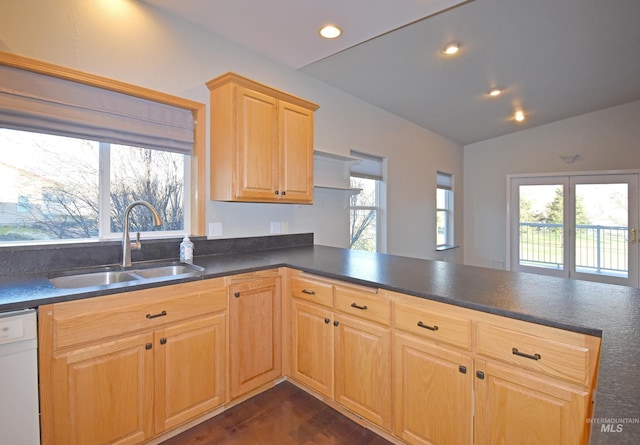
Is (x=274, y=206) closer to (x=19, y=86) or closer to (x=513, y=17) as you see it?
(x=19, y=86)

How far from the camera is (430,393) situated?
1.51 m

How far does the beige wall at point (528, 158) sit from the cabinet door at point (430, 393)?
5.23 m

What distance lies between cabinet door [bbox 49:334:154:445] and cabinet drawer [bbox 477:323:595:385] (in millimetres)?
1578

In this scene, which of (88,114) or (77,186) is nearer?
(88,114)

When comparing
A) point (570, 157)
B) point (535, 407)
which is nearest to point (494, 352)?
point (535, 407)

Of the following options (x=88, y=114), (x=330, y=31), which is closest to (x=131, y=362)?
(x=88, y=114)

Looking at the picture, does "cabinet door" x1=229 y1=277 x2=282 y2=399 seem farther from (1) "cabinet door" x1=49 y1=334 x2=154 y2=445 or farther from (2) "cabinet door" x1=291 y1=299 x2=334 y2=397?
(1) "cabinet door" x1=49 y1=334 x2=154 y2=445

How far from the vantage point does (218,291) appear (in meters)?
1.90

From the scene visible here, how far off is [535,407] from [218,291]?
62.4 inches

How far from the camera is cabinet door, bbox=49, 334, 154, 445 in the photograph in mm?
1388

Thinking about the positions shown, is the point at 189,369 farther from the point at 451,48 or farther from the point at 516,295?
the point at 451,48

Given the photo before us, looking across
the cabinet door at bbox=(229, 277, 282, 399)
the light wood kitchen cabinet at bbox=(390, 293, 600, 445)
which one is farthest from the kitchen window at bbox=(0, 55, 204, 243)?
the light wood kitchen cabinet at bbox=(390, 293, 600, 445)

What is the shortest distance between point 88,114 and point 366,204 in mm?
2947

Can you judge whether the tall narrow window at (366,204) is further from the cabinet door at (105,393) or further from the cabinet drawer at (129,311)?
the cabinet door at (105,393)
